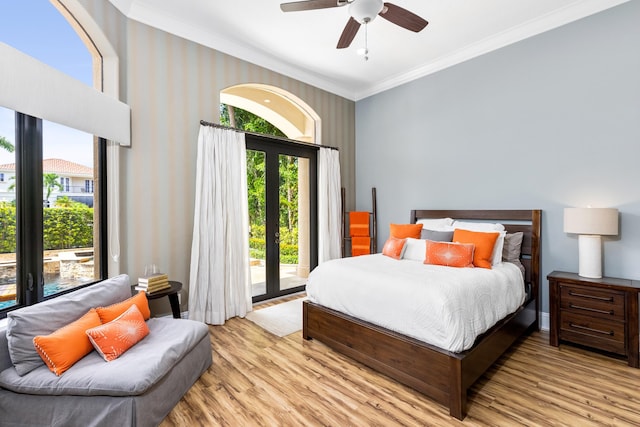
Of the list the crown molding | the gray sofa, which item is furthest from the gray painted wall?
the gray sofa

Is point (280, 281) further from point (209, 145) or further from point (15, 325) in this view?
point (15, 325)

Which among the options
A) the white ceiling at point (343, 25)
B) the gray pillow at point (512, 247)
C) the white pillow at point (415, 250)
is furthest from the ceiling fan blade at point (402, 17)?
the gray pillow at point (512, 247)

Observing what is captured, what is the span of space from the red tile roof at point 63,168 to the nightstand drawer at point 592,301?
4501 mm

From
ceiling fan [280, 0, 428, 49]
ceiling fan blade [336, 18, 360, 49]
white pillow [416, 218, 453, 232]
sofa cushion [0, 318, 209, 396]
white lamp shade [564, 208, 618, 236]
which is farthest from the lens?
white pillow [416, 218, 453, 232]

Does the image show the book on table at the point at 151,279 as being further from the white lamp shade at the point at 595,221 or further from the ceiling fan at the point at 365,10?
the white lamp shade at the point at 595,221

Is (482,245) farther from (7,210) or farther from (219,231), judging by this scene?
(7,210)

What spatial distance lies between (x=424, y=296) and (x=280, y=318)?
6.68ft

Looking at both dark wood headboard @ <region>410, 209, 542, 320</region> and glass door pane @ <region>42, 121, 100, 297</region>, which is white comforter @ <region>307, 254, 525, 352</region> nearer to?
dark wood headboard @ <region>410, 209, 542, 320</region>

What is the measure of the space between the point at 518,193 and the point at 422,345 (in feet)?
7.79

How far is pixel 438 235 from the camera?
11.4ft

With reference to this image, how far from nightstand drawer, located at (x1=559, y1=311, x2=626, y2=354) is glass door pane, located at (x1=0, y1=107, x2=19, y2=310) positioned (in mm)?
4496

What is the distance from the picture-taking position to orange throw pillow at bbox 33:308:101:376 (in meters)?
1.71

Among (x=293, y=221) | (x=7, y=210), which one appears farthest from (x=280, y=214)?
(x=7, y=210)

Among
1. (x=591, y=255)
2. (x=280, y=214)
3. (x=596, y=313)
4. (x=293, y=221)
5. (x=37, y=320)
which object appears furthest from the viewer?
(x=293, y=221)
